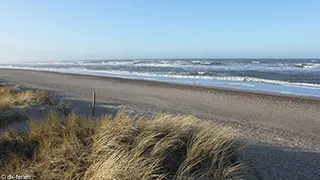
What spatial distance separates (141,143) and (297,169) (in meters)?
3.14

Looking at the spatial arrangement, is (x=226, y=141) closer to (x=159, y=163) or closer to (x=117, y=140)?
(x=159, y=163)

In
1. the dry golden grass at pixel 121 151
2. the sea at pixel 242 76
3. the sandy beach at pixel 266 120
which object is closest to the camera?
the dry golden grass at pixel 121 151

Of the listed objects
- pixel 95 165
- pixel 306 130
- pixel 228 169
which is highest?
pixel 95 165

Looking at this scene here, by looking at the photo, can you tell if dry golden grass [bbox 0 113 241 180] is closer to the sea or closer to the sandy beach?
the sandy beach

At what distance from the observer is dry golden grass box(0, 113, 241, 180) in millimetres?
3439

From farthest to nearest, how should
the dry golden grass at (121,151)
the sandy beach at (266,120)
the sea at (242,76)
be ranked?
the sea at (242,76) → the sandy beach at (266,120) → the dry golden grass at (121,151)

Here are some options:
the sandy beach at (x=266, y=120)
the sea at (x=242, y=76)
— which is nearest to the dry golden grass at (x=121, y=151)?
the sandy beach at (x=266, y=120)

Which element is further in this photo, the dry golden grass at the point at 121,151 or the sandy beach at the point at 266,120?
the sandy beach at the point at 266,120

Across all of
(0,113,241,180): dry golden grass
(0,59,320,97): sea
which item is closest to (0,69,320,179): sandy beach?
(0,113,241,180): dry golden grass

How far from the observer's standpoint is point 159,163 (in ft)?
13.0

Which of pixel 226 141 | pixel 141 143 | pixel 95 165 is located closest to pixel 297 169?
pixel 226 141

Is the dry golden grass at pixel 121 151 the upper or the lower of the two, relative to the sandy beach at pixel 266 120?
upper

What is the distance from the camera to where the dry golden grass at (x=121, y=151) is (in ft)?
11.3

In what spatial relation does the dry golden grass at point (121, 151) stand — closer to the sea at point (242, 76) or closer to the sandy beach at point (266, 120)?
the sandy beach at point (266, 120)
